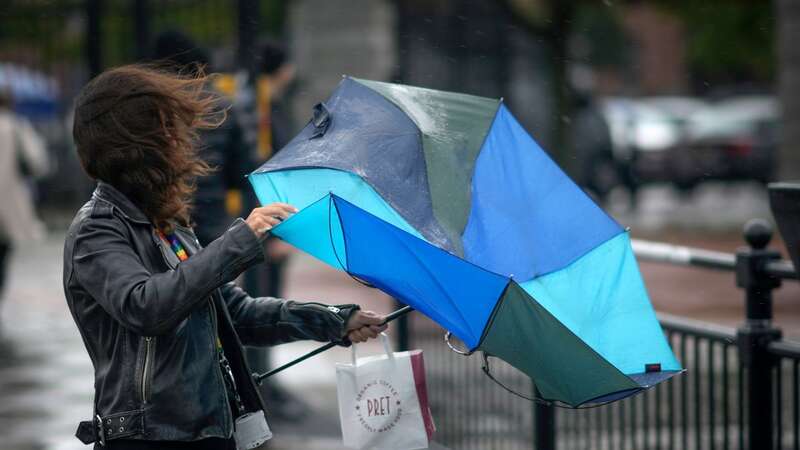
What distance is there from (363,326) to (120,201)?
0.70 meters

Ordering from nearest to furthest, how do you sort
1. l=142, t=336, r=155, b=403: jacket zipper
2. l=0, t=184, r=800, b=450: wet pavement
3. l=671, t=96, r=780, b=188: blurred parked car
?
l=142, t=336, r=155, b=403: jacket zipper → l=0, t=184, r=800, b=450: wet pavement → l=671, t=96, r=780, b=188: blurred parked car

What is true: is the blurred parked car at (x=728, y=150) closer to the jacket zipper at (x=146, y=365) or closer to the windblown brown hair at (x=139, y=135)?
the windblown brown hair at (x=139, y=135)

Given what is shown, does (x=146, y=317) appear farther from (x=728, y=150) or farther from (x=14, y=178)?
(x=728, y=150)

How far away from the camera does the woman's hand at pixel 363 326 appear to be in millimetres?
3350

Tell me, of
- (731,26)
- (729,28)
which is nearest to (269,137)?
(731,26)

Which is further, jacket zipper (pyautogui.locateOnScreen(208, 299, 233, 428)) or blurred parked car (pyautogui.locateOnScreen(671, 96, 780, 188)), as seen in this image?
blurred parked car (pyautogui.locateOnScreen(671, 96, 780, 188))

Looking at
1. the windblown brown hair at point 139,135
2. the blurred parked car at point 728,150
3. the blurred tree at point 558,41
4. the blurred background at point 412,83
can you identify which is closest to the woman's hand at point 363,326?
the windblown brown hair at point 139,135

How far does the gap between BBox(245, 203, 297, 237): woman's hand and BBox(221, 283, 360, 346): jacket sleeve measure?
1.20 ft

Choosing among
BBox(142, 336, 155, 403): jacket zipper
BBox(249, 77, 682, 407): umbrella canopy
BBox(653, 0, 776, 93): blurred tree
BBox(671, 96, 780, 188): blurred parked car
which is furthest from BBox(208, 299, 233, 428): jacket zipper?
BBox(671, 96, 780, 188): blurred parked car

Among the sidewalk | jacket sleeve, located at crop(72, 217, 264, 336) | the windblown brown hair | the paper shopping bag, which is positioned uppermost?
the windblown brown hair

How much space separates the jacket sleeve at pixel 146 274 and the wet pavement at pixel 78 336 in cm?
403

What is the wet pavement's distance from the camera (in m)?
7.38

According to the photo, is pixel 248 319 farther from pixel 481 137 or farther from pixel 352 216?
pixel 481 137

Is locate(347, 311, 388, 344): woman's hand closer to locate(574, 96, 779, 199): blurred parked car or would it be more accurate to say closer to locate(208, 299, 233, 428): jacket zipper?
locate(208, 299, 233, 428): jacket zipper
